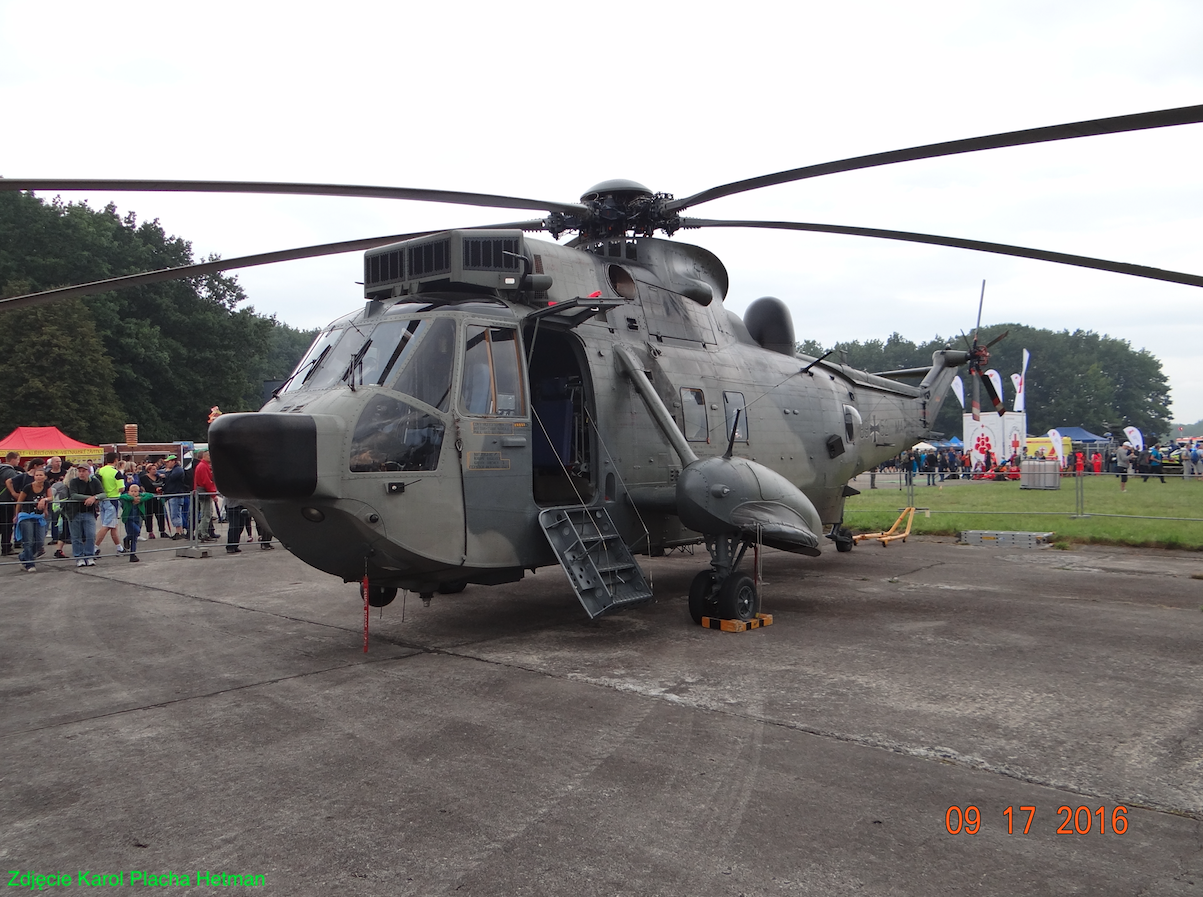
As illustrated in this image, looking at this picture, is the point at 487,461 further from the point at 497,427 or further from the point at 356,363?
the point at 356,363

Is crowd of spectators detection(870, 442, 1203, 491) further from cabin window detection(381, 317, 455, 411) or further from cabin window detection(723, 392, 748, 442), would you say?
cabin window detection(381, 317, 455, 411)

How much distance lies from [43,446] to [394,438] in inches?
939

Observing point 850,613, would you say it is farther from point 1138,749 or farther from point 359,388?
point 359,388

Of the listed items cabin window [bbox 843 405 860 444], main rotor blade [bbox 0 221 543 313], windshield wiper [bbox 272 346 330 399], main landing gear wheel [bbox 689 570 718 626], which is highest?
main rotor blade [bbox 0 221 543 313]

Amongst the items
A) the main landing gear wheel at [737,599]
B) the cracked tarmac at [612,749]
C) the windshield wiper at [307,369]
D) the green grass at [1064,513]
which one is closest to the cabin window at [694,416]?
the main landing gear wheel at [737,599]

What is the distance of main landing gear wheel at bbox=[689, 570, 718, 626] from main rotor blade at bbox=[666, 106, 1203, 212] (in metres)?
3.90

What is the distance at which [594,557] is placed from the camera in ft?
25.6

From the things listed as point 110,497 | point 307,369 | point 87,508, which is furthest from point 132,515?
point 307,369

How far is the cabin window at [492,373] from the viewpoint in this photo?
725cm

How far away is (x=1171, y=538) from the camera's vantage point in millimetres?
13719

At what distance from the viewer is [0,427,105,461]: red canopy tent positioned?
24353mm

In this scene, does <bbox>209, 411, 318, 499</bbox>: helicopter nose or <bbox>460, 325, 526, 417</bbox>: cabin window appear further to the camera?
<bbox>460, 325, 526, 417</bbox>: cabin window
